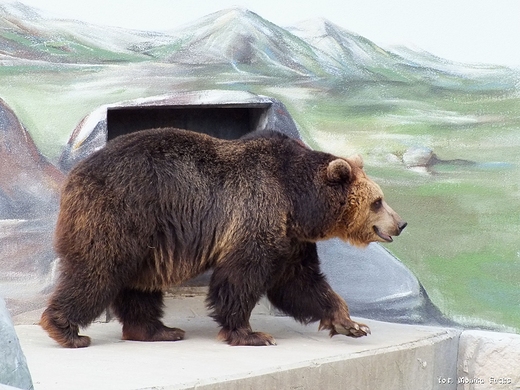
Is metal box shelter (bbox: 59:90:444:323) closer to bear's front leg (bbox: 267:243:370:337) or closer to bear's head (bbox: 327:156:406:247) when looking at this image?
bear's front leg (bbox: 267:243:370:337)

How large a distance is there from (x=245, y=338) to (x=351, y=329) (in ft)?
2.62

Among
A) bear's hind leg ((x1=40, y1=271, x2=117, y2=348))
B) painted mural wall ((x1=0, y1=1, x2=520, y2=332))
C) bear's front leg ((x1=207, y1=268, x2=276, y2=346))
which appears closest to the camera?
bear's hind leg ((x1=40, y1=271, x2=117, y2=348))

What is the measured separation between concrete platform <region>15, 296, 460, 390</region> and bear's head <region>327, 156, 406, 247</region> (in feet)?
2.63

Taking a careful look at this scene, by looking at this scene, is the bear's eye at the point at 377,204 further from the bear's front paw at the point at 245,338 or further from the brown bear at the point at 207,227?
the bear's front paw at the point at 245,338

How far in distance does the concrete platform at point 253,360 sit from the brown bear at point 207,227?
0.22 m

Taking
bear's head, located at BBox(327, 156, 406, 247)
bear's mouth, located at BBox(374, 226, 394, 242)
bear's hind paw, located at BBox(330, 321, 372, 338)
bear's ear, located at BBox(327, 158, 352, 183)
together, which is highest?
bear's ear, located at BBox(327, 158, 352, 183)

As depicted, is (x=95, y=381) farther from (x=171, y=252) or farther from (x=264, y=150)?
(x=264, y=150)

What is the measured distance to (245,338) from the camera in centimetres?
647

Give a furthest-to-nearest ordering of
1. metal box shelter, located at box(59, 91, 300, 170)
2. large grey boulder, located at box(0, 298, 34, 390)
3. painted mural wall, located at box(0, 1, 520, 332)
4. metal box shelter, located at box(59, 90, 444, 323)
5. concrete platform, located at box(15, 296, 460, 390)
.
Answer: metal box shelter, located at box(59, 90, 444, 323) → metal box shelter, located at box(59, 91, 300, 170) → painted mural wall, located at box(0, 1, 520, 332) → concrete platform, located at box(15, 296, 460, 390) → large grey boulder, located at box(0, 298, 34, 390)

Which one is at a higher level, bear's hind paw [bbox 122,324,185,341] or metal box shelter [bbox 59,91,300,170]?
metal box shelter [bbox 59,91,300,170]

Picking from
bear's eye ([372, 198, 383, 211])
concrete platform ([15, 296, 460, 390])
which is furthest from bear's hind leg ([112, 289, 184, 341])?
bear's eye ([372, 198, 383, 211])

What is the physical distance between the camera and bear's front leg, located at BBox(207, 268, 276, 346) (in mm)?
6422

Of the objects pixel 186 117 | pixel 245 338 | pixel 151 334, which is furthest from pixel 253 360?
pixel 186 117

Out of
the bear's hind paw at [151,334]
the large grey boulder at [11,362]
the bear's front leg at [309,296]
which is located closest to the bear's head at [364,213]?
the bear's front leg at [309,296]
